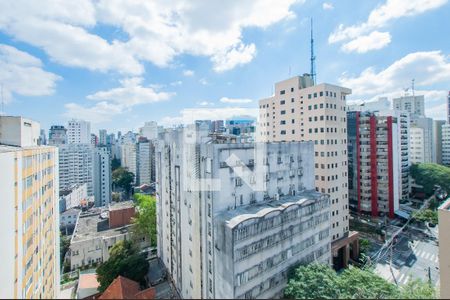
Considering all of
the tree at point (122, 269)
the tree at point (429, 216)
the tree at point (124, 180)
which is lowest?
the tree at point (122, 269)

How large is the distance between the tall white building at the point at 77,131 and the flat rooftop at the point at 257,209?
78632 mm

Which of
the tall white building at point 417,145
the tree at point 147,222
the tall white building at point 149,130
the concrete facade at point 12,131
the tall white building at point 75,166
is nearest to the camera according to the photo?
the concrete facade at point 12,131

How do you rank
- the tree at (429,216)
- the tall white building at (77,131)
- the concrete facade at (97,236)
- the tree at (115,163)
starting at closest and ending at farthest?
the concrete facade at (97,236) < the tree at (429,216) < the tree at (115,163) < the tall white building at (77,131)

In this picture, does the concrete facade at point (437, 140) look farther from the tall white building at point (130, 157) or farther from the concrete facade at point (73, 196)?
the concrete facade at point (73, 196)

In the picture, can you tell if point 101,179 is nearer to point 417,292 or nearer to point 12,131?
point 12,131

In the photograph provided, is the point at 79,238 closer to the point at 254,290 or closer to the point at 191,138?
the point at 191,138

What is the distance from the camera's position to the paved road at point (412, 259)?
21375 millimetres

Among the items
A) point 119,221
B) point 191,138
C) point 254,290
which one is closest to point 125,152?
point 119,221

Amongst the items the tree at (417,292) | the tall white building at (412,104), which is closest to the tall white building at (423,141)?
the tall white building at (412,104)

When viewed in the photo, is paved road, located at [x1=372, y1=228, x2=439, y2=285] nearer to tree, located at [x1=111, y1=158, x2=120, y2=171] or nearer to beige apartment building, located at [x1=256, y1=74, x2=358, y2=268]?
beige apartment building, located at [x1=256, y1=74, x2=358, y2=268]

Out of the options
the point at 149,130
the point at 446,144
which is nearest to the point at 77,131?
the point at 149,130

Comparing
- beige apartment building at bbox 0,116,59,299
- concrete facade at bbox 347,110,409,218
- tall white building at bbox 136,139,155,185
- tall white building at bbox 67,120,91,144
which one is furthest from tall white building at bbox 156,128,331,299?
tall white building at bbox 67,120,91,144

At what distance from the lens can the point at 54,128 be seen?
6397 cm

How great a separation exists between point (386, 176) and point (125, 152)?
2319 inches
